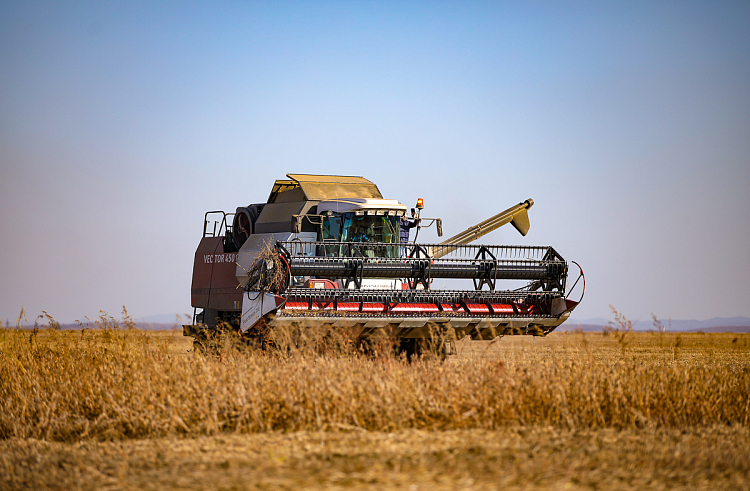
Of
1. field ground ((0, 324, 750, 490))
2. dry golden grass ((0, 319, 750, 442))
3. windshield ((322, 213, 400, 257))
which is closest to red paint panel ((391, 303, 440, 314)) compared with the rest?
windshield ((322, 213, 400, 257))

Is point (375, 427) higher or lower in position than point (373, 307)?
lower

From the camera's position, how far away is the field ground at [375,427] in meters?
4.99

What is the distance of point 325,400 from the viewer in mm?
6781

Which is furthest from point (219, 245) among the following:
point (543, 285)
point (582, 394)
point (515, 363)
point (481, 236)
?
point (582, 394)

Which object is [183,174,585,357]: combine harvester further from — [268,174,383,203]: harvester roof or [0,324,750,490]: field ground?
[0,324,750,490]: field ground

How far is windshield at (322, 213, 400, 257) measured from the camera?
43.6ft

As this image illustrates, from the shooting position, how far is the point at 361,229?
528 inches

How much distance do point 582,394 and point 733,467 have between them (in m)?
1.84

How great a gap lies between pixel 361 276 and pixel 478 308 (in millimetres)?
1942

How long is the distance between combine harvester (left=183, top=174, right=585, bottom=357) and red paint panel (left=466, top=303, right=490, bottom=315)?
18mm

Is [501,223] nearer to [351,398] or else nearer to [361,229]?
[361,229]

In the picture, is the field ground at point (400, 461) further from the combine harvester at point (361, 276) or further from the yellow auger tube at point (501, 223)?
the yellow auger tube at point (501, 223)

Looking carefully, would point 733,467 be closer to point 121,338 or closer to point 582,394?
point 582,394

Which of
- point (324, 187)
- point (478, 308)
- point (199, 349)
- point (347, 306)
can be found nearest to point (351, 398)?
point (347, 306)
